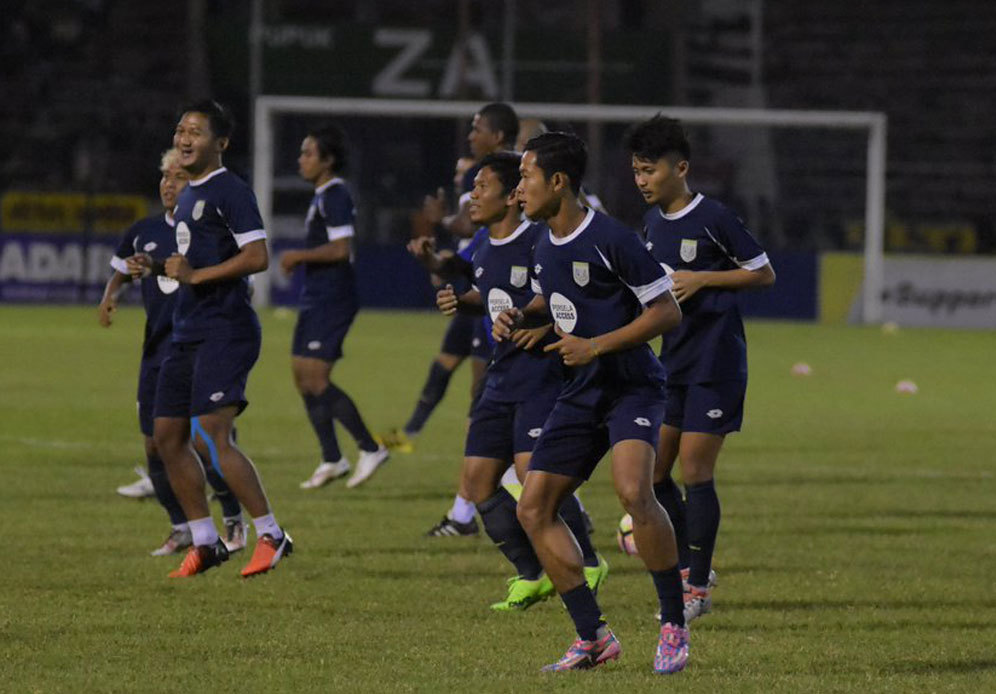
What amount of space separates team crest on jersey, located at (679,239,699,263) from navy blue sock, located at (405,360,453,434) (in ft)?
16.4

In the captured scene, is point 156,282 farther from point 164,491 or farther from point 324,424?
point 324,424

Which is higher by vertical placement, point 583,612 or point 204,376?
point 204,376

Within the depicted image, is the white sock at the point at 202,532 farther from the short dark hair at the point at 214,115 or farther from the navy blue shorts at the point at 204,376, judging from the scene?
the short dark hair at the point at 214,115

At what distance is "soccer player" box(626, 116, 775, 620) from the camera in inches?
307

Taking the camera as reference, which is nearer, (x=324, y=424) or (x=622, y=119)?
(x=324, y=424)

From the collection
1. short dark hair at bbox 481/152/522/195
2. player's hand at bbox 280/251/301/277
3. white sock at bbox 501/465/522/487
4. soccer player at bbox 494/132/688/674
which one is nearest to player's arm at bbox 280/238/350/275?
player's hand at bbox 280/251/301/277

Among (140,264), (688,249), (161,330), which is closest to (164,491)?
(161,330)

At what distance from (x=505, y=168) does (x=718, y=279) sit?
3.35ft

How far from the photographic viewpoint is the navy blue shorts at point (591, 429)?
6.49 meters

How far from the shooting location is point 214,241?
8289mm

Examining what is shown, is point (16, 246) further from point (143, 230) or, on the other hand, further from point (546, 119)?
point (143, 230)

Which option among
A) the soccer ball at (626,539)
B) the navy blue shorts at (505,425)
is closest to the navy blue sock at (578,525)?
the navy blue shorts at (505,425)

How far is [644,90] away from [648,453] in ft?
98.0

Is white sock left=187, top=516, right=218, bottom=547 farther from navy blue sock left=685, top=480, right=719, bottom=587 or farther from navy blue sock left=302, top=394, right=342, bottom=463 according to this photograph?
navy blue sock left=302, top=394, right=342, bottom=463
